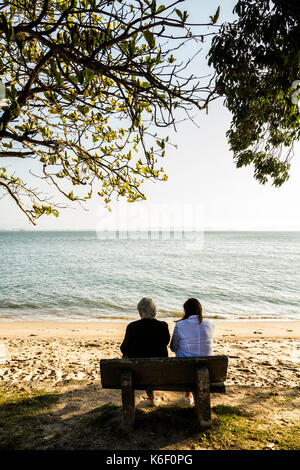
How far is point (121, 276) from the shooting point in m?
27.3

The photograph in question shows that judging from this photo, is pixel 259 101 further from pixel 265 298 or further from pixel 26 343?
pixel 265 298

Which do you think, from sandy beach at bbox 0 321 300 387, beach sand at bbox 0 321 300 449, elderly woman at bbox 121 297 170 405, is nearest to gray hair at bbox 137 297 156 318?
elderly woman at bbox 121 297 170 405

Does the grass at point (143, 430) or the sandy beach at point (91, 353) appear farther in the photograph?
the sandy beach at point (91, 353)

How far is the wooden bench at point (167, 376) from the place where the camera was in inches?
130

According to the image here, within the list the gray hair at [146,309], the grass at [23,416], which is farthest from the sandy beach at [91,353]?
the gray hair at [146,309]

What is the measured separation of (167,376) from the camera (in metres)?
3.39

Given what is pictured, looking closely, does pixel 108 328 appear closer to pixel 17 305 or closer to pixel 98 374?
pixel 98 374

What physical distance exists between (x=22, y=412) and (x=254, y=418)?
10.3 ft

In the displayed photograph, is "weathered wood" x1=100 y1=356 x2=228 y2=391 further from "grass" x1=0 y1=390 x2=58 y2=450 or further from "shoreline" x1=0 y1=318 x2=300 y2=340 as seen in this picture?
"shoreline" x1=0 y1=318 x2=300 y2=340

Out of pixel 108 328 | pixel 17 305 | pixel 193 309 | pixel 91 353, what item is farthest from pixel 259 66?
pixel 17 305

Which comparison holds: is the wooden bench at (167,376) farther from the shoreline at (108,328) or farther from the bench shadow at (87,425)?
the shoreline at (108,328)

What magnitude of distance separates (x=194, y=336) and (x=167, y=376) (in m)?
0.79

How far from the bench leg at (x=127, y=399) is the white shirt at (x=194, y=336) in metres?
1.01
